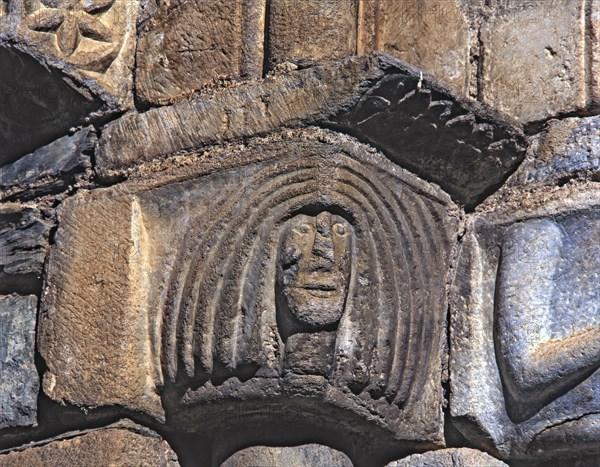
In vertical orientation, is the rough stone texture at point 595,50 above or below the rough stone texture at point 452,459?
above

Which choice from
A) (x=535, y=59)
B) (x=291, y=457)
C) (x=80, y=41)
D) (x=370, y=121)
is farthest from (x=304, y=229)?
(x=80, y=41)

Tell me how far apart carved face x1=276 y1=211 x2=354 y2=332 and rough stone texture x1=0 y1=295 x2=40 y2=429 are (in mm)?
692

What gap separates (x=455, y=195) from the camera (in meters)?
3.07

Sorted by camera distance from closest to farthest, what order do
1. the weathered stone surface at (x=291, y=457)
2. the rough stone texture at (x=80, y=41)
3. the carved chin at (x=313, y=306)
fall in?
the carved chin at (x=313, y=306)
the weathered stone surface at (x=291, y=457)
the rough stone texture at (x=80, y=41)

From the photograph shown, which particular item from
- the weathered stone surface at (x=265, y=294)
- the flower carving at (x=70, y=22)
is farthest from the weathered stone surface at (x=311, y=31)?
the flower carving at (x=70, y=22)

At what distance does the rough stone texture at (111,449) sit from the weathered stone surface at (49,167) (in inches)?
24.9

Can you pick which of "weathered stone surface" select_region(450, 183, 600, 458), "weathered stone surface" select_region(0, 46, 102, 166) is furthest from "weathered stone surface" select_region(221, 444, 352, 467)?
"weathered stone surface" select_region(0, 46, 102, 166)

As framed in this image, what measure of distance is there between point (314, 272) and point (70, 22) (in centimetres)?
95

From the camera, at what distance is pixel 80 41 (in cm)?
326

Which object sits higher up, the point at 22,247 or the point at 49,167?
the point at 49,167

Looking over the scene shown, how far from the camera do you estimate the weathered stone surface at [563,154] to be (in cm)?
297

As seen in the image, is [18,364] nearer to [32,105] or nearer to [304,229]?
[32,105]

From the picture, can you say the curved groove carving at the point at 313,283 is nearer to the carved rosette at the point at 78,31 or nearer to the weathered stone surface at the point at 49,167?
the weathered stone surface at the point at 49,167

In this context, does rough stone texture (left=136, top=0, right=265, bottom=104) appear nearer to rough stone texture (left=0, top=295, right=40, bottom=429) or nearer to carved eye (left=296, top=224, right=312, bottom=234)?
carved eye (left=296, top=224, right=312, bottom=234)
